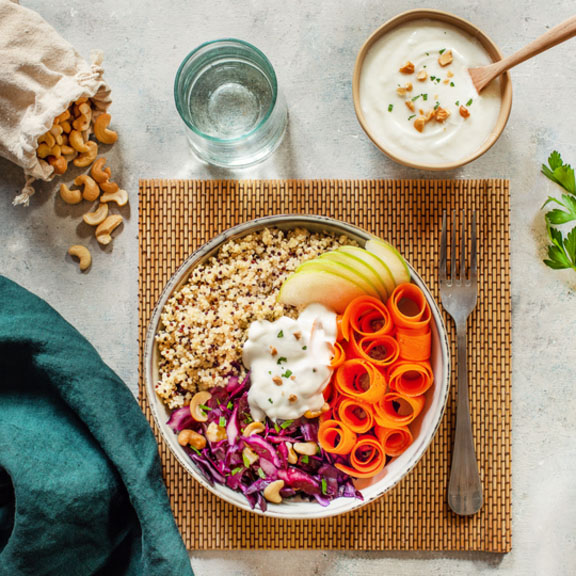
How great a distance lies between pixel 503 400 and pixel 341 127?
0.83 m

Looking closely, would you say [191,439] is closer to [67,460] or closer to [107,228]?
[67,460]

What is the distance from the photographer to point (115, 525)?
1441 millimetres

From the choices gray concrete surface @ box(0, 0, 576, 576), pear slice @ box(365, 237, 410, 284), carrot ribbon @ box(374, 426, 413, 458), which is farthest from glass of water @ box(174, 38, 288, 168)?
carrot ribbon @ box(374, 426, 413, 458)

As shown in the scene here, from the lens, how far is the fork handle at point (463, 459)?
144cm

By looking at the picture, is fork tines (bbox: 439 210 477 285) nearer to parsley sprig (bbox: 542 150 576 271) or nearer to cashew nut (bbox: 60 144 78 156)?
parsley sprig (bbox: 542 150 576 271)

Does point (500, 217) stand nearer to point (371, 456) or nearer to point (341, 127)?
point (341, 127)

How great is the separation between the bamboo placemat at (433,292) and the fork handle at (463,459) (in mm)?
30

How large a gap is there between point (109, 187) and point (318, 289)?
65 cm

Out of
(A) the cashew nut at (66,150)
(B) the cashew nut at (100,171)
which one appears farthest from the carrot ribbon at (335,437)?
(A) the cashew nut at (66,150)

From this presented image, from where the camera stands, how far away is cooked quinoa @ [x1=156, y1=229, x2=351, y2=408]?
4.50 ft

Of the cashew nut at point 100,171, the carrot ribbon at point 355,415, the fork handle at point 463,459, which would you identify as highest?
the cashew nut at point 100,171

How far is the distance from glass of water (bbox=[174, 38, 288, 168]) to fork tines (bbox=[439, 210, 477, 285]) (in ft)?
1.62

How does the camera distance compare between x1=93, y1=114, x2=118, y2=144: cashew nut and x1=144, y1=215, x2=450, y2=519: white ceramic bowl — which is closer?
x1=144, y1=215, x2=450, y2=519: white ceramic bowl

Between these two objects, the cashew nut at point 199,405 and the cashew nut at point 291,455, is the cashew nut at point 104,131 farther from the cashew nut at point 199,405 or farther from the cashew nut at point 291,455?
the cashew nut at point 291,455
